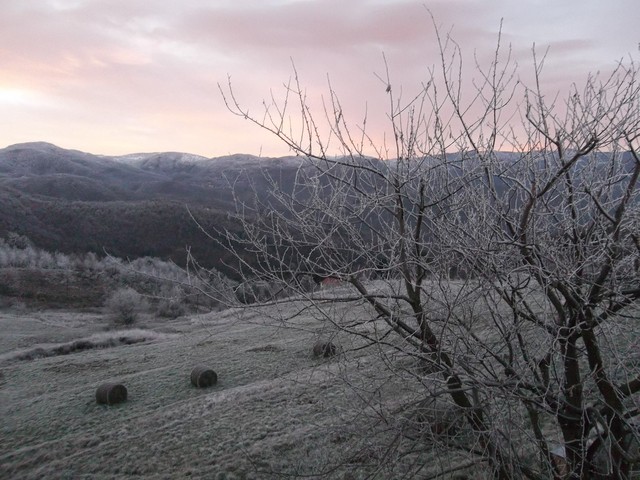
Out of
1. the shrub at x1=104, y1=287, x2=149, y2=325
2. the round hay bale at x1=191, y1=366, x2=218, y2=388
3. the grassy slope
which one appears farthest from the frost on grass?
the round hay bale at x1=191, y1=366, x2=218, y2=388

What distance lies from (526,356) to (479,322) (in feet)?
2.01

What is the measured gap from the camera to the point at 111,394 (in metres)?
12.1

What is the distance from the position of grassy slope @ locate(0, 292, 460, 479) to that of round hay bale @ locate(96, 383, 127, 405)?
0.19m

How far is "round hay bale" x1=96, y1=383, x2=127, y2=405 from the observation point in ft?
39.5

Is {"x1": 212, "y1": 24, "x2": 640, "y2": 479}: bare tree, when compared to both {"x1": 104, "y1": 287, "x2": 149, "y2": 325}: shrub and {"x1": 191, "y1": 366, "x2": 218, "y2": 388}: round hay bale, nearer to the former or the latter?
{"x1": 191, "y1": 366, "x2": 218, "y2": 388}: round hay bale

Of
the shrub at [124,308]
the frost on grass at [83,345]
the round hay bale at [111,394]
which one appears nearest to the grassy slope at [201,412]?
the round hay bale at [111,394]

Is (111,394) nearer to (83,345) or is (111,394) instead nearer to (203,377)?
(203,377)

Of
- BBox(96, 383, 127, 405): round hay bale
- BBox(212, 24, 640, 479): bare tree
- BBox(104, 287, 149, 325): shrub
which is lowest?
BBox(104, 287, 149, 325): shrub

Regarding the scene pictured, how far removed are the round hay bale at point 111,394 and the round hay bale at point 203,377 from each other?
5.69 feet

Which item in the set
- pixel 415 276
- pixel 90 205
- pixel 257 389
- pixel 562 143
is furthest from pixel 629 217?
pixel 90 205

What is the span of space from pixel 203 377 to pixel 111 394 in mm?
2227

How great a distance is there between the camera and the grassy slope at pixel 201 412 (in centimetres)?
671

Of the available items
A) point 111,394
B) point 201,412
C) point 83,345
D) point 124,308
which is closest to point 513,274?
point 201,412

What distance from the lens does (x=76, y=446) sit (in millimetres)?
9633
